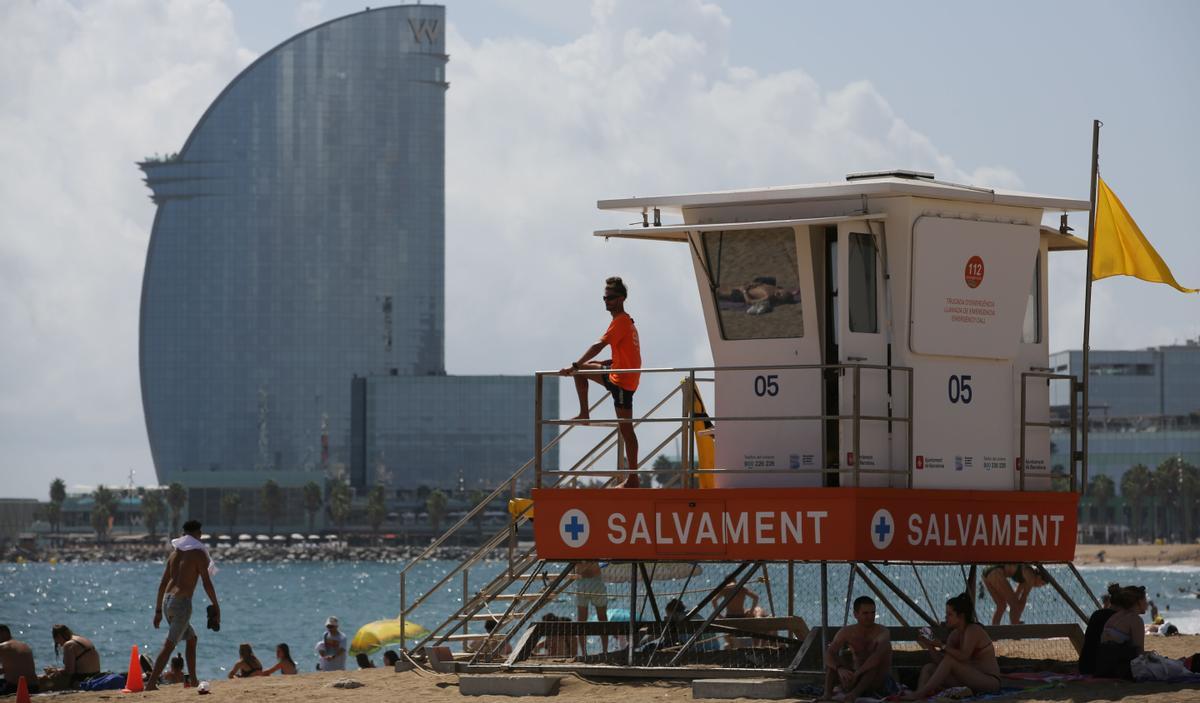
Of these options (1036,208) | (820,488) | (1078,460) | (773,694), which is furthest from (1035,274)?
(773,694)

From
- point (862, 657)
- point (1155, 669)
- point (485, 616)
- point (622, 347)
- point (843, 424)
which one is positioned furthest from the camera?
point (485, 616)

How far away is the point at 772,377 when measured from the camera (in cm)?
1952

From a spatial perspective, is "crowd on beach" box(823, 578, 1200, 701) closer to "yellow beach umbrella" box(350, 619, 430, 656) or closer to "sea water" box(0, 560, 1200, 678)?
"sea water" box(0, 560, 1200, 678)

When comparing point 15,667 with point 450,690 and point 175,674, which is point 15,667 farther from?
point 450,690

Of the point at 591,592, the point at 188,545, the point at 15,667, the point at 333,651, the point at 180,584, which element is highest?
the point at 188,545

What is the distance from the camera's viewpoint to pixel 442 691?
19547 mm

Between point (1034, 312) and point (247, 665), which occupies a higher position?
point (1034, 312)

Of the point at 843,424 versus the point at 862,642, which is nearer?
the point at 862,642

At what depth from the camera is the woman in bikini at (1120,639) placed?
58.8ft

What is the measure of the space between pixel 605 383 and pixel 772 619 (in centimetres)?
372

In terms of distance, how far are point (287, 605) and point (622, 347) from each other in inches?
3370

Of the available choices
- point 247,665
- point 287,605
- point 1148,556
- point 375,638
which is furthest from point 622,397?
point 1148,556

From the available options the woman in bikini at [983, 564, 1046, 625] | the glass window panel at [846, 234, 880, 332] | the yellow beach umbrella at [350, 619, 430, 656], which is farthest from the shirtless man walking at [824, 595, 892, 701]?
the yellow beach umbrella at [350, 619, 430, 656]

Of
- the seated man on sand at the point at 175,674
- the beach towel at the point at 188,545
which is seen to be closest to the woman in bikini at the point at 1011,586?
Answer: the beach towel at the point at 188,545
